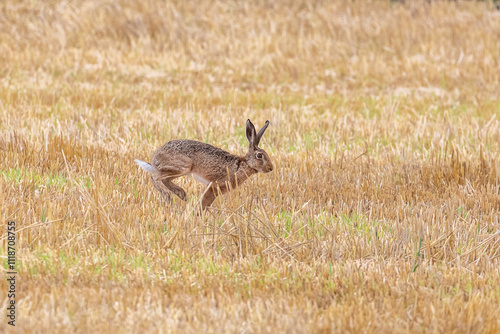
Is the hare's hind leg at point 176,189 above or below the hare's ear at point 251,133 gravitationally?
below

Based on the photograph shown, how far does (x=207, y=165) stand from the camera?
5855mm

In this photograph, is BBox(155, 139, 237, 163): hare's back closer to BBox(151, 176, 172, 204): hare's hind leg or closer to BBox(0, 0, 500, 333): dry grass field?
BBox(151, 176, 172, 204): hare's hind leg

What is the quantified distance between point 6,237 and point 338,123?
19.5 ft

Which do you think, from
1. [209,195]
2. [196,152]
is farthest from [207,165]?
[209,195]

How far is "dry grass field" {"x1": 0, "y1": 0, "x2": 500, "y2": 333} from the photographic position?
12.4 ft

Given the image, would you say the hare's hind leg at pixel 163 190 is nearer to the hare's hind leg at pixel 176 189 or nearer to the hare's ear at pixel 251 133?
the hare's hind leg at pixel 176 189
